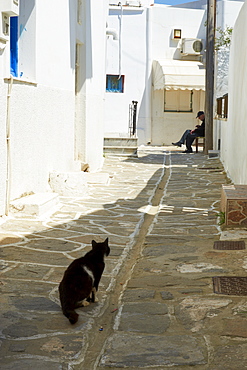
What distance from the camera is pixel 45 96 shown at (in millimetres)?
9320

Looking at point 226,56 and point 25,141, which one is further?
point 226,56

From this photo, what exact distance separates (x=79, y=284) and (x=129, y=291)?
2.54 ft

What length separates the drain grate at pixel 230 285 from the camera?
448cm

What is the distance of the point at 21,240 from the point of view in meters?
6.36

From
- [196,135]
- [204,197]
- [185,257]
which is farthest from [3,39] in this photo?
[196,135]

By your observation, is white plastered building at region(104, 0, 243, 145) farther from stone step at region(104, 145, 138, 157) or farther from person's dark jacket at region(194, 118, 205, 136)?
stone step at region(104, 145, 138, 157)

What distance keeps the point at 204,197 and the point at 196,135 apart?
33.8 ft

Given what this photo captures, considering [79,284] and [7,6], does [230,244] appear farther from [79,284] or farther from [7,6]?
[7,6]

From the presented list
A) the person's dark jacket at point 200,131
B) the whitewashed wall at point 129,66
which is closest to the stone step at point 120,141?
the person's dark jacket at point 200,131

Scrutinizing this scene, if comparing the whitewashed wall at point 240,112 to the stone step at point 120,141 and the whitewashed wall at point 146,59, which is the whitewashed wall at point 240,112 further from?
the whitewashed wall at point 146,59

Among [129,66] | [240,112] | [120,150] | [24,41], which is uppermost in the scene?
[129,66]

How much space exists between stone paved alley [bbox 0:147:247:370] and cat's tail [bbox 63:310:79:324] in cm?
4

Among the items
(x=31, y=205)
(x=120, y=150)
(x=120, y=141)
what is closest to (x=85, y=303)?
(x=31, y=205)

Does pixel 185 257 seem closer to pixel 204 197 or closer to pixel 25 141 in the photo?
pixel 25 141
